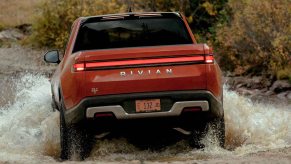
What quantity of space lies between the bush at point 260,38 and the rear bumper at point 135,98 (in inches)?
515

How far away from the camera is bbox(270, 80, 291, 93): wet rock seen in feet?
65.0

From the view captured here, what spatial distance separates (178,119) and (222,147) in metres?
0.78

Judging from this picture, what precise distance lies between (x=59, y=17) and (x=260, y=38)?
9680 mm

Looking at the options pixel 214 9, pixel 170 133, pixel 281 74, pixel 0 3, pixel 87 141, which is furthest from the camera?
pixel 0 3

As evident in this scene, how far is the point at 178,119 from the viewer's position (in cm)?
815

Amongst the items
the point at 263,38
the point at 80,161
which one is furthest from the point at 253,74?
the point at 80,161

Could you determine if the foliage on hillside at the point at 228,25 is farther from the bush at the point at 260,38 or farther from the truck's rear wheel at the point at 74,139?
the truck's rear wheel at the point at 74,139

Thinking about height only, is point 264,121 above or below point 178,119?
below

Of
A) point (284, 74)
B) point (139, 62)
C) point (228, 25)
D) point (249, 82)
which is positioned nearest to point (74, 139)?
point (139, 62)

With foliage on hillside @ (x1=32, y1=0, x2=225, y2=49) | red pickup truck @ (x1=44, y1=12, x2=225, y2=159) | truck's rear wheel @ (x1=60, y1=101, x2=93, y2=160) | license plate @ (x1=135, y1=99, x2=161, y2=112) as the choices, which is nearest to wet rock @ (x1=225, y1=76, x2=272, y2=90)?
foliage on hillside @ (x1=32, y1=0, x2=225, y2=49)

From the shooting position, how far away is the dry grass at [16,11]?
106ft

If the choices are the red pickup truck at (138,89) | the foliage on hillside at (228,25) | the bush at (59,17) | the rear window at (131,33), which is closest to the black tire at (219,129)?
the red pickup truck at (138,89)

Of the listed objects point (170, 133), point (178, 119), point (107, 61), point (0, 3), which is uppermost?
point (107, 61)

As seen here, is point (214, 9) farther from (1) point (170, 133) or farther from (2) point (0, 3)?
(1) point (170, 133)
